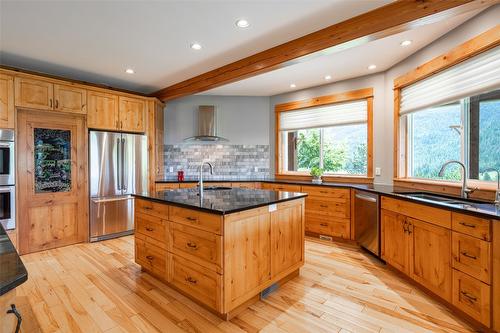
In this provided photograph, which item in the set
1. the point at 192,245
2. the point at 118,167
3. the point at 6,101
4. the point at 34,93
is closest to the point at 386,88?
the point at 192,245

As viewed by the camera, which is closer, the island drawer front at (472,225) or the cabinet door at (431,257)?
the island drawer front at (472,225)

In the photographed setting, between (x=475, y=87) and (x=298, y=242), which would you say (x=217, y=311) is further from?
(x=475, y=87)

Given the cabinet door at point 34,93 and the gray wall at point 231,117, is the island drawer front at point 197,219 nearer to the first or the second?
the cabinet door at point 34,93

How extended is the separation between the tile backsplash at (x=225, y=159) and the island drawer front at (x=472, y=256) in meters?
3.61

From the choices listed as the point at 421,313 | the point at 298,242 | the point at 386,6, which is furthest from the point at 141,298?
the point at 386,6

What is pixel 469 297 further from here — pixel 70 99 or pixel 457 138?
pixel 70 99

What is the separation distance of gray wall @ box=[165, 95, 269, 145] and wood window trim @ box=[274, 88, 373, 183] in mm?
312

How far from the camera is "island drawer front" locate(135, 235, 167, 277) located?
96.0 inches

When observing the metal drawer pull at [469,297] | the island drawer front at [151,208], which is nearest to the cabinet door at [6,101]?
the island drawer front at [151,208]

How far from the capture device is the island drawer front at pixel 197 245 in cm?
191

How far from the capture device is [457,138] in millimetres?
2914

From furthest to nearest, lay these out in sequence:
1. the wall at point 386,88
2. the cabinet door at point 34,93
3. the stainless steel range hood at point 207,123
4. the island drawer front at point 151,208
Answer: the stainless steel range hood at point 207,123 → the cabinet door at point 34,93 → the wall at point 386,88 → the island drawer front at point 151,208

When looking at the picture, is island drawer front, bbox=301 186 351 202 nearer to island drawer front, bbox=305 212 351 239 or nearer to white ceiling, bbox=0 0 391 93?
island drawer front, bbox=305 212 351 239

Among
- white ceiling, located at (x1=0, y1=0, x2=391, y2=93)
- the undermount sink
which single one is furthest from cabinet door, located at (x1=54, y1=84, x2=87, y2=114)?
the undermount sink
